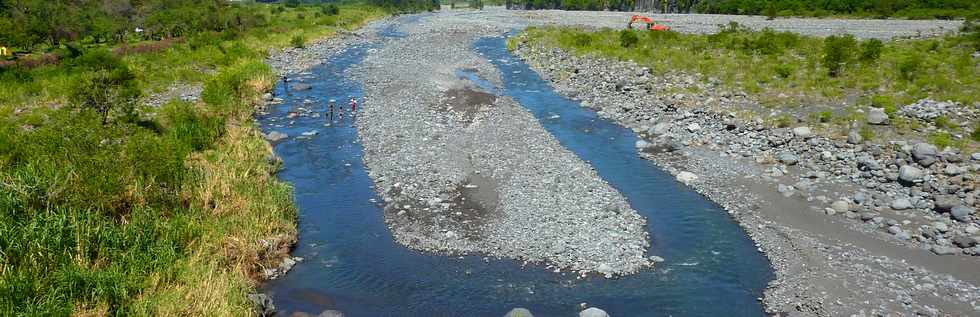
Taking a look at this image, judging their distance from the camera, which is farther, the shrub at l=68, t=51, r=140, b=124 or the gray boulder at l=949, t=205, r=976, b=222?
the shrub at l=68, t=51, r=140, b=124

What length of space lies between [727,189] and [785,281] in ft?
22.6

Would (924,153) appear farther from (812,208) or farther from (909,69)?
(909,69)

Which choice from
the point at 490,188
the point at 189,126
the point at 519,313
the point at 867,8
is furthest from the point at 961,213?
the point at 867,8

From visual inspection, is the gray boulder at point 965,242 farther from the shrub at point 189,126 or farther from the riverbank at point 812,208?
the shrub at point 189,126

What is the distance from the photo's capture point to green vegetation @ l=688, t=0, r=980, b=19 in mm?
86062

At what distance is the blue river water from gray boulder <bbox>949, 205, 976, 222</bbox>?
260 inches

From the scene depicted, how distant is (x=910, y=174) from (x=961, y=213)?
281 cm

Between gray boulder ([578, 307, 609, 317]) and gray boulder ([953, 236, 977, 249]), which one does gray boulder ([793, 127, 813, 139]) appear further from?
gray boulder ([578, 307, 609, 317])

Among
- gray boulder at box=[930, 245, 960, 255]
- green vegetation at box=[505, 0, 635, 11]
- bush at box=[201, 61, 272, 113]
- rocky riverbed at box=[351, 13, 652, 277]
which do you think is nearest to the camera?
gray boulder at box=[930, 245, 960, 255]

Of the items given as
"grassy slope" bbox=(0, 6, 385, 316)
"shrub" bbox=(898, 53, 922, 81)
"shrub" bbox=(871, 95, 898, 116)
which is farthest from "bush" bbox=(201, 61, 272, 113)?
"shrub" bbox=(898, 53, 922, 81)

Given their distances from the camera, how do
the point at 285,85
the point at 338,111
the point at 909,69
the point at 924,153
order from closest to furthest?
1. the point at 924,153
2. the point at 909,69
3. the point at 338,111
4. the point at 285,85

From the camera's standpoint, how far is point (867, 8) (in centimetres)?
9650

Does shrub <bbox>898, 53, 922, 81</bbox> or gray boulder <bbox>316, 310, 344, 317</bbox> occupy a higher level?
shrub <bbox>898, 53, 922, 81</bbox>

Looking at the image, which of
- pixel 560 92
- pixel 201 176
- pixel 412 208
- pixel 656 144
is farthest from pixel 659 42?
pixel 201 176
